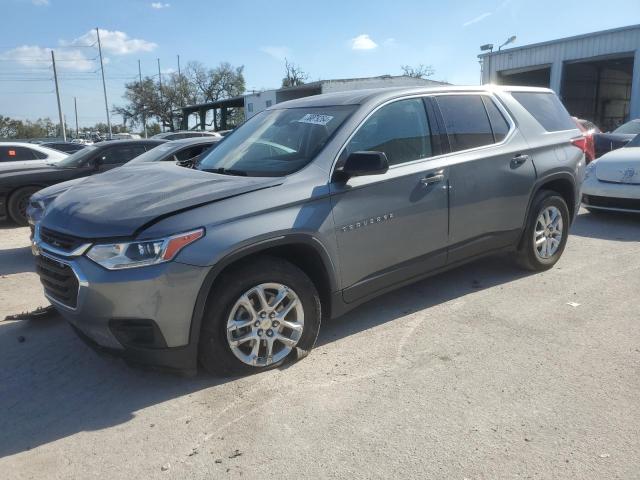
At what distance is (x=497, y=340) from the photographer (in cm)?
379

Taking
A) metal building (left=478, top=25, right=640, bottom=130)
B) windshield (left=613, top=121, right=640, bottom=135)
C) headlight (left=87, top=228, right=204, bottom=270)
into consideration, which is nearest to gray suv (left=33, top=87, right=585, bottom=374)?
headlight (left=87, top=228, right=204, bottom=270)

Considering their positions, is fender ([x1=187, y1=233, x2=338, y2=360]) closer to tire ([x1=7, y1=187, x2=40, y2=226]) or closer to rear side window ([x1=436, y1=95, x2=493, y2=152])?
rear side window ([x1=436, y1=95, x2=493, y2=152])

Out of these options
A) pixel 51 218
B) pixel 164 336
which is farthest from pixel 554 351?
pixel 51 218

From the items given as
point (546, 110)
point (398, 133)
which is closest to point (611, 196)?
point (546, 110)

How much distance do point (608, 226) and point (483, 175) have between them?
4.21 metres

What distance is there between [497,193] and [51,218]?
3.50 m

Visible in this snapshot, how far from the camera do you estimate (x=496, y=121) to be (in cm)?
473

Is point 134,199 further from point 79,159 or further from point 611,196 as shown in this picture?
point 611,196

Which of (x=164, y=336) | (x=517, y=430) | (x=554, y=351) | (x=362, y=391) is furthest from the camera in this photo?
(x=554, y=351)

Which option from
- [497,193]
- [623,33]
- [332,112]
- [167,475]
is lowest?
[167,475]

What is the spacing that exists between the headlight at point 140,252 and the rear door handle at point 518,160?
314 cm

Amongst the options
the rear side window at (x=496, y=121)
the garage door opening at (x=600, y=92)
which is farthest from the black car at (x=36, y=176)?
the garage door opening at (x=600, y=92)

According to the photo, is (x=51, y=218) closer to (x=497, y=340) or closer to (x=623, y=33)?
(x=497, y=340)

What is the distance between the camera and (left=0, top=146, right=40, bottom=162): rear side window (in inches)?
422
